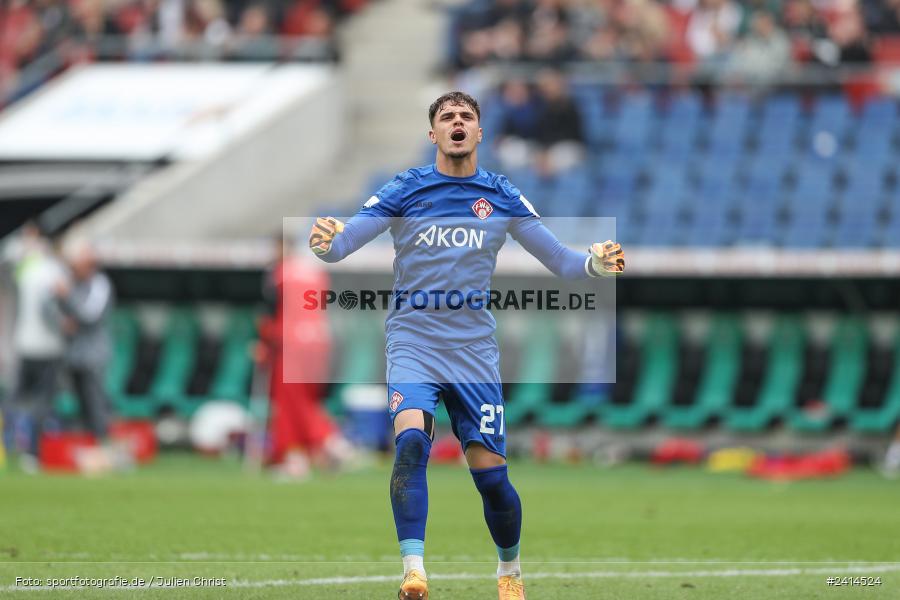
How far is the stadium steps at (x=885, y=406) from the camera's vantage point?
17.5 metres

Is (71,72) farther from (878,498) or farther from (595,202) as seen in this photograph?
(878,498)

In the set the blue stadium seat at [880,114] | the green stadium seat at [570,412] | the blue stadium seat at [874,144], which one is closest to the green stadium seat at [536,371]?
the green stadium seat at [570,412]

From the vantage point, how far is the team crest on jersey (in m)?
7.52

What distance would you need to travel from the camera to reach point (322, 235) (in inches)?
283

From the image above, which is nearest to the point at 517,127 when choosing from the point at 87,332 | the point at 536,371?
the point at 536,371

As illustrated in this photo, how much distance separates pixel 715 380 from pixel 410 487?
472 inches

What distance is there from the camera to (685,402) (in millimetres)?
A: 18594

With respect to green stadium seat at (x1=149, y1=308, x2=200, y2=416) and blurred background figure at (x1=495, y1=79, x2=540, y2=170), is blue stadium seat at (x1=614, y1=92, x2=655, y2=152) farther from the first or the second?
green stadium seat at (x1=149, y1=308, x2=200, y2=416)

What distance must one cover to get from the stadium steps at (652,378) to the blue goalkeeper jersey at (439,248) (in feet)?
36.0

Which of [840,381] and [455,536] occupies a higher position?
[840,381]

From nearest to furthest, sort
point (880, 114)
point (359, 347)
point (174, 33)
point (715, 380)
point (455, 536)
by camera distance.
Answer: point (455, 536)
point (715, 380)
point (880, 114)
point (359, 347)
point (174, 33)

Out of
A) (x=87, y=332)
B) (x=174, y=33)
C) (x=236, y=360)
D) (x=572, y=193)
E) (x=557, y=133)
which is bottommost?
(x=236, y=360)

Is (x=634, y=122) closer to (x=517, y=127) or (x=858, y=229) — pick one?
(x=517, y=127)

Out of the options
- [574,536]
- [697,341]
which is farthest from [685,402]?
[574,536]
